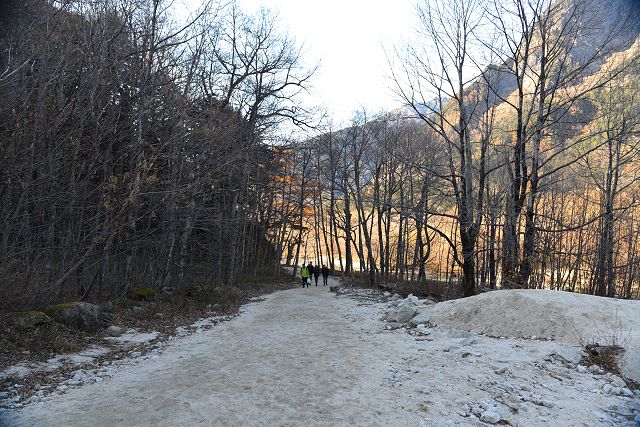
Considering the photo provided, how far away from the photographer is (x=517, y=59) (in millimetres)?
13789

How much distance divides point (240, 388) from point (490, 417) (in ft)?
10.3

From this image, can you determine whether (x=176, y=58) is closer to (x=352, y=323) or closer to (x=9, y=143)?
(x=9, y=143)

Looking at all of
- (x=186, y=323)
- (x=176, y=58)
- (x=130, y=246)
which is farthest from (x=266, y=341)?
(x=176, y=58)

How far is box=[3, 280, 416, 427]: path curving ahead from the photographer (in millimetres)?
4211

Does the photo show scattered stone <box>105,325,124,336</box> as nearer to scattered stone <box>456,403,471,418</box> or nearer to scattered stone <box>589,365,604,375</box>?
scattered stone <box>456,403,471,418</box>

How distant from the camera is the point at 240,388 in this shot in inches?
205

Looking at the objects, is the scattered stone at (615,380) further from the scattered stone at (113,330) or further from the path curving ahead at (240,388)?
the scattered stone at (113,330)

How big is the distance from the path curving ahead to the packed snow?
0.06ft

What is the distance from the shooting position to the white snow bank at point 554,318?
6590mm

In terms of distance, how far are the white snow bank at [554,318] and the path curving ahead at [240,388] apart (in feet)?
8.27

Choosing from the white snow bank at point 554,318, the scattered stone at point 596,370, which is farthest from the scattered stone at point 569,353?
the white snow bank at point 554,318

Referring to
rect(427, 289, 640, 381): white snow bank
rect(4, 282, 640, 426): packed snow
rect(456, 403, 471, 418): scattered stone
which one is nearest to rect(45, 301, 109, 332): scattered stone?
rect(4, 282, 640, 426): packed snow

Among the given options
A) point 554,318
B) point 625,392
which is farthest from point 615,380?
point 554,318

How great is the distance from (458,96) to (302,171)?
75.1 ft
